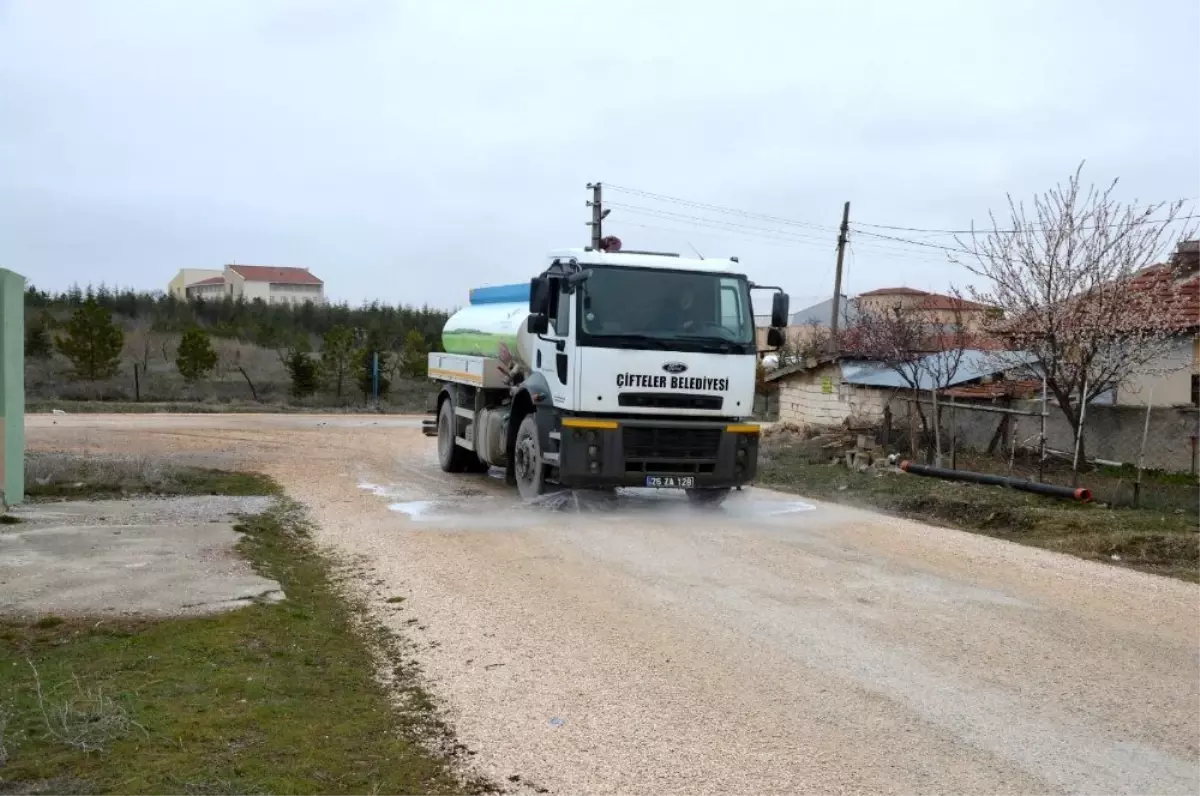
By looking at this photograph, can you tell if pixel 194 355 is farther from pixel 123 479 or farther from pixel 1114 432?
pixel 1114 432

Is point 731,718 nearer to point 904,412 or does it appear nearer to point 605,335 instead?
point 605,335

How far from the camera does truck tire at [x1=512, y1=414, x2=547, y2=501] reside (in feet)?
44.9

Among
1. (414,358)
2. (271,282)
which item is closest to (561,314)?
(414,358)

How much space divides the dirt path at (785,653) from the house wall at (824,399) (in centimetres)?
1364

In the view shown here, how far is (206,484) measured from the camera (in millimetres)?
15023

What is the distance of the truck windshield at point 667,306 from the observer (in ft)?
41.8

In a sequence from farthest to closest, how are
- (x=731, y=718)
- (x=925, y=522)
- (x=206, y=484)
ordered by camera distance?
(x=206, y=484)
(x=925, y=522)
(x=731, y=718)

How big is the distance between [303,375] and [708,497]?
29.8 metres

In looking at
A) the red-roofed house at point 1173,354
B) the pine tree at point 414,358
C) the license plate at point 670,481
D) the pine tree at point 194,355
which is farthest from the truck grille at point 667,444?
the pine tree at point 414,358

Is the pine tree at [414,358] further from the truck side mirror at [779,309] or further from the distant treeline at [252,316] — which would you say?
the truck side mirror at [779,309]

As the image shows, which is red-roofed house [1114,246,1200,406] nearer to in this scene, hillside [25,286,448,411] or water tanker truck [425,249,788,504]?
water tanker truck [425,249,788,504]

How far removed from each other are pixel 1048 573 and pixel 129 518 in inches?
360

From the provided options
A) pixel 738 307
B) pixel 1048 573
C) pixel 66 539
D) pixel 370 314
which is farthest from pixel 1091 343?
pixel 370 314

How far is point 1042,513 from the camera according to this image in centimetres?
1334
